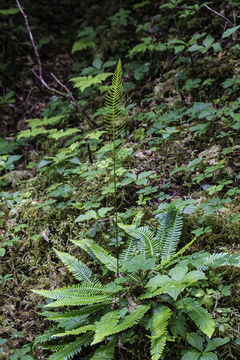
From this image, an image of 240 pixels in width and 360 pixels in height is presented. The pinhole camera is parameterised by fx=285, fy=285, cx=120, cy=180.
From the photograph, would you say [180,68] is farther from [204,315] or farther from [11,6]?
[11,6]

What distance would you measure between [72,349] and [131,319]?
0.52 metres

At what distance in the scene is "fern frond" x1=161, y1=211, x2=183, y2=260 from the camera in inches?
91.7

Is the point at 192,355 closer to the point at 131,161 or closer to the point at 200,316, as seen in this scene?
the point at 200,316

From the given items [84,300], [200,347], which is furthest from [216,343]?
[84,300]

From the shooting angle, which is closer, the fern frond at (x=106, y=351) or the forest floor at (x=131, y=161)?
the fern frond at (x=106, y=351)

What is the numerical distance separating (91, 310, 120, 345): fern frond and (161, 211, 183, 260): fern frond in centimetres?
58

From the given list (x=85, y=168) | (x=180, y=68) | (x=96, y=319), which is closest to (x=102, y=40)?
(x=180, y=68)

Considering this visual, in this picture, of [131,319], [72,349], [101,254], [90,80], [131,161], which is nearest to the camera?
[131,319]

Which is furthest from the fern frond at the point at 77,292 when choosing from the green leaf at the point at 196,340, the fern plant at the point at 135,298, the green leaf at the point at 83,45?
the green leaf at the point at 83,45

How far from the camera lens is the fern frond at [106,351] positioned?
1.94 metres

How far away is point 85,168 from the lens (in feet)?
12.2

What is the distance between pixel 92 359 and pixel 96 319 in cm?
29

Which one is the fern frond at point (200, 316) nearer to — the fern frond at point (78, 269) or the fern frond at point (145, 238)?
the fern frond at point (145, 238)

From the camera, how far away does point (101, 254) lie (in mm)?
2504
